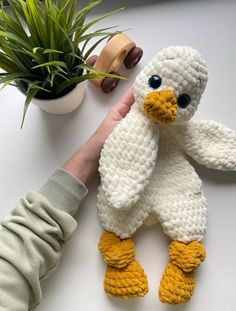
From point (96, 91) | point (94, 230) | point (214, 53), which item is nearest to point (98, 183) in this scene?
point (94, 230)

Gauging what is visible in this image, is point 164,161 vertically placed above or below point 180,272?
above

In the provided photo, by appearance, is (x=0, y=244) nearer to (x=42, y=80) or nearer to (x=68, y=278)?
(x=68, y=278)

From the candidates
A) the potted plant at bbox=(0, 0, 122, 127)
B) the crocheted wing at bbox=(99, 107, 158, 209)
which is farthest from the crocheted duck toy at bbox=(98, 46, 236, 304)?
the potted plant at bbox=(0, 0, 122, 127)

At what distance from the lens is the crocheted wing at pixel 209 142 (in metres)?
0.70

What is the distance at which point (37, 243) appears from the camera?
0.64 meters

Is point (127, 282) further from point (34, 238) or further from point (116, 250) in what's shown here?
point (34, 238)

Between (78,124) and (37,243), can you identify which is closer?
(37,243)

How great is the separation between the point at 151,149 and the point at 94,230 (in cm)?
20

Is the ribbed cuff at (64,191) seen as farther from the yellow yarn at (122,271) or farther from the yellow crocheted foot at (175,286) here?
the yellow crocheted foot at (175,286)

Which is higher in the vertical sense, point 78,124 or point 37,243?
point 78,124

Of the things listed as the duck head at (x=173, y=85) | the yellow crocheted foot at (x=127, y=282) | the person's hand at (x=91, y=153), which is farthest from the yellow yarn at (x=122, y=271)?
the duck head at (x=173, y=85)

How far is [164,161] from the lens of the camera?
714 millimetres

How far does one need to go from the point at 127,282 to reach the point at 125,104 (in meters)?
0.33

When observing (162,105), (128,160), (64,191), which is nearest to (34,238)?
(64,191)
